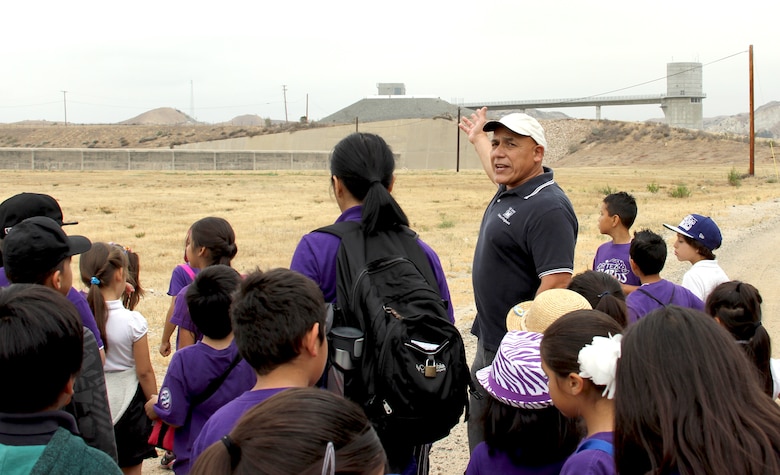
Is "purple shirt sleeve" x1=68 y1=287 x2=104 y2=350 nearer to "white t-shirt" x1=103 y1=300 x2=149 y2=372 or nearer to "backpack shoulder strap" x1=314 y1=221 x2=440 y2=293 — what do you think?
"white t-shirt" x1=103 y1=300 x2=149 y2=372

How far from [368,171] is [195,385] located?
3.96 feet

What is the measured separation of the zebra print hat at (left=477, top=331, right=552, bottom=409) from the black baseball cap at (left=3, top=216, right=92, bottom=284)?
1874 mm

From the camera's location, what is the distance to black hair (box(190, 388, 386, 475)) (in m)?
1.60

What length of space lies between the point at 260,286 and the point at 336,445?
959 mm

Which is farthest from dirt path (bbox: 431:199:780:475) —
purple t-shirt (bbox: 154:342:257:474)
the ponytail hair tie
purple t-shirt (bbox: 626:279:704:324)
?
the ponytail hair tie

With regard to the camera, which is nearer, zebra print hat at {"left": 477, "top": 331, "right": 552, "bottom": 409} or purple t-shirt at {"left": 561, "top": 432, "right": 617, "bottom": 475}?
purple t-shirt at {"left": 561, "top": 432, "right": 617, "bottom": 475}

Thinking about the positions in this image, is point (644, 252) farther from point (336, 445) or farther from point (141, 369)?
point (336, 445)

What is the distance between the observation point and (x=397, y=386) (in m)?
2.60

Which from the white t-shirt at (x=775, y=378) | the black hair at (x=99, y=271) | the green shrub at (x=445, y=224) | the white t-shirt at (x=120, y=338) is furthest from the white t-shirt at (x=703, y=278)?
the green shrub at (x=445, y=224)

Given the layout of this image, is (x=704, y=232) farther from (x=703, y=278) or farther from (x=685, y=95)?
(x=685, y=95)

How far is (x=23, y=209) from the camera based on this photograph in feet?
12.8

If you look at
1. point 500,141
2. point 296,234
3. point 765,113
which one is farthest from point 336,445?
point 765,113

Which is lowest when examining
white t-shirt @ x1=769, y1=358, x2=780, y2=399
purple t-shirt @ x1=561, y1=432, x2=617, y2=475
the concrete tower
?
white t-shirt @ x1=769, y1=358, x2=780, y2=399

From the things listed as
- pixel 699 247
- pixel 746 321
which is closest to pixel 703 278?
pixel 699 247
